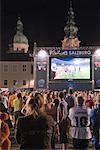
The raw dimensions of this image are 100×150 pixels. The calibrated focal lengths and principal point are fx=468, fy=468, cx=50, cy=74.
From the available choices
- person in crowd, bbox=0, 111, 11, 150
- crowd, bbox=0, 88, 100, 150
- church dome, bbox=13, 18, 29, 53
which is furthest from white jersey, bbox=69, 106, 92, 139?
church dome, bbox=13, 18, 29, 53

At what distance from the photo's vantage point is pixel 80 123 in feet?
32.1

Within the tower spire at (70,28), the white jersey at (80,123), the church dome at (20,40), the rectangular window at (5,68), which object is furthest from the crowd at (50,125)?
the church dome at (20,40)

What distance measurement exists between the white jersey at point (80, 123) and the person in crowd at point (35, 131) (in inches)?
140

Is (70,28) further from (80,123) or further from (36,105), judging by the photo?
(36,105)

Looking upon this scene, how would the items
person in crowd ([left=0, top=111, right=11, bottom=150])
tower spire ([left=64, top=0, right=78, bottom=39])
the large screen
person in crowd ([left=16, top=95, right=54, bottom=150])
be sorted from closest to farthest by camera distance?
1. person in crowd ([left=16, top=95, right=54, bottom=150])
2. person in crowd ([left=0, top=111, right=11, bottom=150])
3. the large screen
4. tower spire ([left=64, top=0, right=78, bottom=39])

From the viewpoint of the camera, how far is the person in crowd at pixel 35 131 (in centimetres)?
603

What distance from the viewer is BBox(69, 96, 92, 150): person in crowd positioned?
9.65 meters

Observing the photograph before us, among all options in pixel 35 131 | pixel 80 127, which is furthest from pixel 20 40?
pixel 35 131

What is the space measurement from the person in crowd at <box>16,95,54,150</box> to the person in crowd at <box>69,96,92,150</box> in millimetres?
3485

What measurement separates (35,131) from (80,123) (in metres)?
3.85

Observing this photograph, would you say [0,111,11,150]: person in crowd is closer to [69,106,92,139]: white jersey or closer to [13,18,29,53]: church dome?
[69,106,92,139]: white jersey

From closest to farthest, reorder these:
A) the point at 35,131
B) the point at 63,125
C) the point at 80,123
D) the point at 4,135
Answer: the point at 35,131, the point at 4,135, the point at 80,123, the point at 63,125

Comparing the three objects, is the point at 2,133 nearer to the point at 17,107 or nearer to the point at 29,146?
the point at 29,146

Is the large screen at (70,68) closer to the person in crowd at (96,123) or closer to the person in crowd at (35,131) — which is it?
the person in crowd at (96,123)
